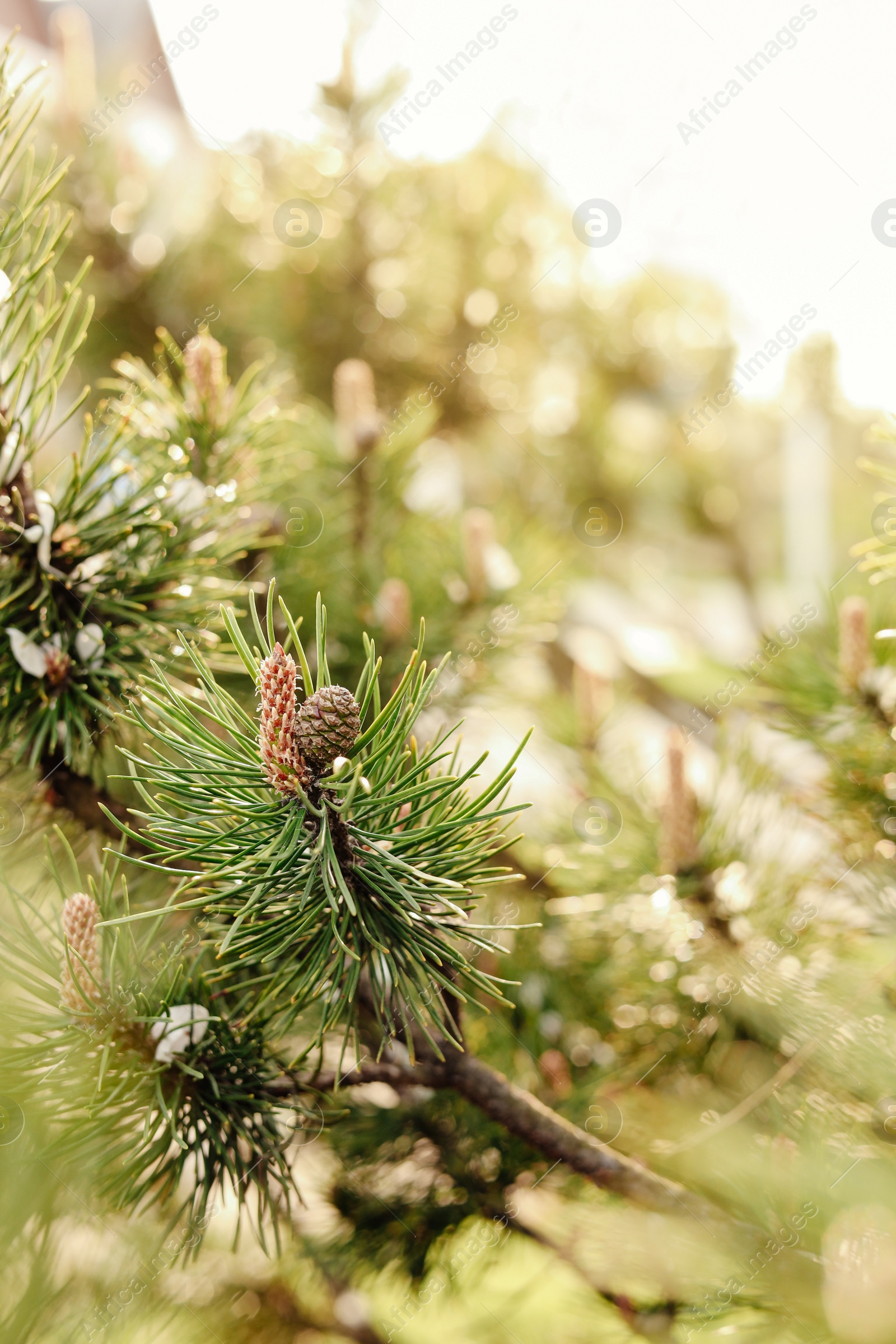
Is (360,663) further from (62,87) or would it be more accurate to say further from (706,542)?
(706,542)

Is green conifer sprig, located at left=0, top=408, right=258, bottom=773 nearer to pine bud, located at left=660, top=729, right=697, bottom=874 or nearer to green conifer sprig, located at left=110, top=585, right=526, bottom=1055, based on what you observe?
green conifer sprig, located at left=110, top=585, right=526, bottom=1055

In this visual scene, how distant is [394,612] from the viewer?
0.44 meters

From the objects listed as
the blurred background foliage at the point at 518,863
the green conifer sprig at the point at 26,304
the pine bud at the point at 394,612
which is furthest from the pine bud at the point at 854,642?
the green conifer sprig at the point at 26,304

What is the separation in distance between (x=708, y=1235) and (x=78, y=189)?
2.49 feet

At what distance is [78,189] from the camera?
0.58 m

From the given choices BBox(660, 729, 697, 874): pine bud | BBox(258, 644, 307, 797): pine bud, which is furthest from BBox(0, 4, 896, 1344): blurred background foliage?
BBox(258, 644, 307, 797): pine bud

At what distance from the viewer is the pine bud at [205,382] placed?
1.07 feet

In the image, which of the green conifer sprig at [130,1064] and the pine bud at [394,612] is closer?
the green conifer sprig at [130,1064]

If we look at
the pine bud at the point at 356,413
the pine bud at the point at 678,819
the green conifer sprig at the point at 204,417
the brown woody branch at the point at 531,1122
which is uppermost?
the pine bud at the point at 356,413

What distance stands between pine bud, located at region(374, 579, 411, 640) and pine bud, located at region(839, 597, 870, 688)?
23 cm

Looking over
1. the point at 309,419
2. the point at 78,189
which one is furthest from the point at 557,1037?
the point at 78,189

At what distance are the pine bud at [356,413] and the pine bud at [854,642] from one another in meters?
0.29

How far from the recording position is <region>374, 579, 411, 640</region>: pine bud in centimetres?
44

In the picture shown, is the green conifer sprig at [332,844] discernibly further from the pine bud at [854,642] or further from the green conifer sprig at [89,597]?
the pine bud at [854,642]
